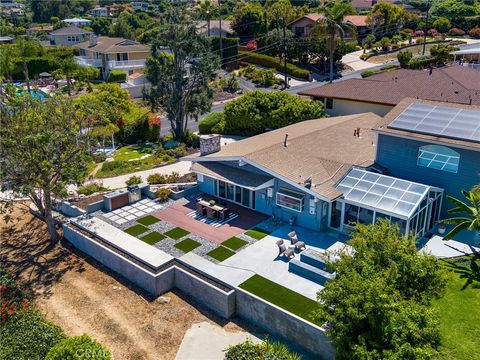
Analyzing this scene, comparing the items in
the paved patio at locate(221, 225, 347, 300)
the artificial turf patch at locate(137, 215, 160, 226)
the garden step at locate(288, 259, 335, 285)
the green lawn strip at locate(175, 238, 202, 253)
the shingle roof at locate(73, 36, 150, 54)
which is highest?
the shingle roof at locate(73, 36, 150, 54)

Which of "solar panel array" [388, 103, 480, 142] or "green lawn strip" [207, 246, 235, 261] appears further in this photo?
"solar panel array" [388, 103, 480, 142]

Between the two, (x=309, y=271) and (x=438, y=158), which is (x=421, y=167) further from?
(x=309, y=271)

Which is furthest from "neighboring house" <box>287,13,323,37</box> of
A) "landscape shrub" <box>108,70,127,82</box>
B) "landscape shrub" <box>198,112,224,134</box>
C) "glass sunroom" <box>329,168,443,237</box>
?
"glass sunroom" <box>329,168,443,237</box>

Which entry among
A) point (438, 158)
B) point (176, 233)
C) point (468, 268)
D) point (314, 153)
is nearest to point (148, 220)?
point (176, 233)

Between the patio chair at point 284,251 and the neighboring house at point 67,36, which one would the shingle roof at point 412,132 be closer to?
the patio chair at point 284,251

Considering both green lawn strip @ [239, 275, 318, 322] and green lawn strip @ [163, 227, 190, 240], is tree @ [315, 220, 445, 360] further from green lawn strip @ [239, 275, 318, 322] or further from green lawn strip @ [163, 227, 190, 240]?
green lawn strip @ [163, 227, 190, 240]
